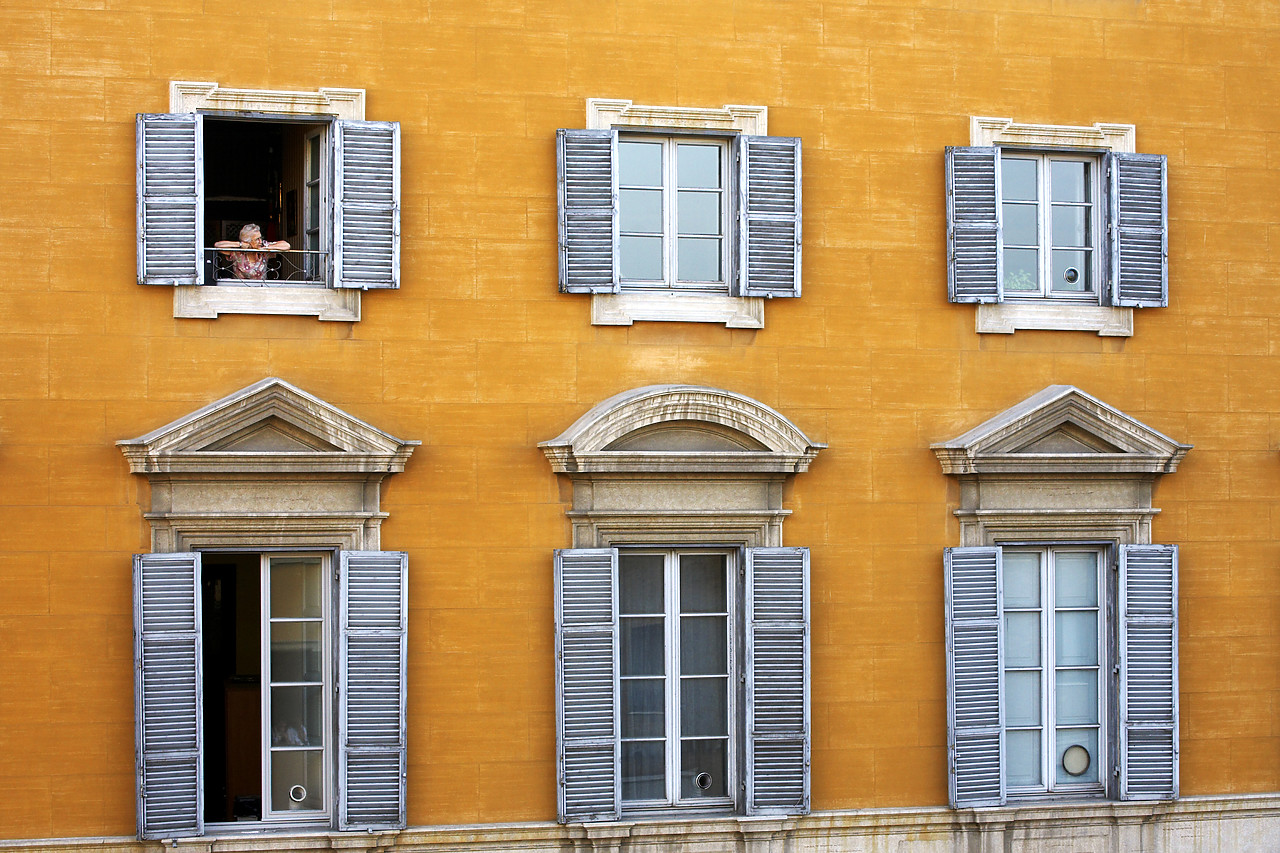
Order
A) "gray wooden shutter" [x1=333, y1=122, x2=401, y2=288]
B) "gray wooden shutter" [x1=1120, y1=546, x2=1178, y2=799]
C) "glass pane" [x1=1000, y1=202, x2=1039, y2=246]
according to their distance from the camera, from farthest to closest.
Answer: "glass pane" [x1=1000, y1=202, x2=1039, y2=246] → "gray wooden shutter" [x1=1120, y1=546, x2=1178, y2=799] → "gray wooden shutter" [x1=333, y1=122, x2=401, y2=288]

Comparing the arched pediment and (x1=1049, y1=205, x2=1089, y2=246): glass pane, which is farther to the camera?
(x1=1049, y1=205, x2=1089, y2=246): glass pane

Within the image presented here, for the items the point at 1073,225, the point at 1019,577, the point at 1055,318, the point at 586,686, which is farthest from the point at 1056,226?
the point at 586,686

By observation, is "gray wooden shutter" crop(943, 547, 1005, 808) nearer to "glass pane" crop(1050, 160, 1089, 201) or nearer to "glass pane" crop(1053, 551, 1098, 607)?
"glass pane" crop(1053, 551, 1098, 607)

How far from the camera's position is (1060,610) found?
1145cm

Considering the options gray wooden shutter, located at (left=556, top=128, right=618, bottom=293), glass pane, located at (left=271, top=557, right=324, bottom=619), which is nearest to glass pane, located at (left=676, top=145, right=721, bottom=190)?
gray wooden shutter, located at (left=556, top=128, right=618, bottom=293)

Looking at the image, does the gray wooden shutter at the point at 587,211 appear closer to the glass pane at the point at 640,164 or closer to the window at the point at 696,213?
the window at the point at 696,213

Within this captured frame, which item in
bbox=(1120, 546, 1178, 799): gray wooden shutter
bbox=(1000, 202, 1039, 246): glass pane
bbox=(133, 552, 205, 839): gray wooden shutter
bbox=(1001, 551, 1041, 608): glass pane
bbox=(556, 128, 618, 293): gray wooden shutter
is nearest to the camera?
bbox=(133, 552, 205, 839): gray wooden shutter

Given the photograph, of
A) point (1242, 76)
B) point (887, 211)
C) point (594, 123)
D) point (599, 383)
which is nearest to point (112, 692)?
point (599, 383)

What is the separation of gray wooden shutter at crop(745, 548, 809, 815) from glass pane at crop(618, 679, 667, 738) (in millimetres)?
606

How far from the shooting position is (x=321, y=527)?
406 inches

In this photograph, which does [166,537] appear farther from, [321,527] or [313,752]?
[313,752]

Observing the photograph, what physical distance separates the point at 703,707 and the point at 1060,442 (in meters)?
3.10

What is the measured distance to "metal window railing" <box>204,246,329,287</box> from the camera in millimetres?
10438

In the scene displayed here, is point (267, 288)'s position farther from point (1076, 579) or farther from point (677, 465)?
point (1076, 579)
